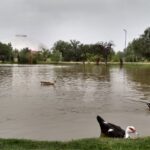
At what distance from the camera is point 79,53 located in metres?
125

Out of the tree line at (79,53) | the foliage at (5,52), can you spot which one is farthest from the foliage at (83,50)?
the foliage at (5,52)

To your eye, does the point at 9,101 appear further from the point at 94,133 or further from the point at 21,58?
the point at 21,58

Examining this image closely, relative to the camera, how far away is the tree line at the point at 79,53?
10256 centimetres

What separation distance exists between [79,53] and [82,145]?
4566 inches

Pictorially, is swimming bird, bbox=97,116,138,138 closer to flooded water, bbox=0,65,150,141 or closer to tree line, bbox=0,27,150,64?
flooded water, bbox=0,65,150,141

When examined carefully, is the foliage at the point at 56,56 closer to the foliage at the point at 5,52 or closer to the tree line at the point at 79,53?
the tree line at the point at 79,53

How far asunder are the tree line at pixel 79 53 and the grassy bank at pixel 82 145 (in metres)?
88.8

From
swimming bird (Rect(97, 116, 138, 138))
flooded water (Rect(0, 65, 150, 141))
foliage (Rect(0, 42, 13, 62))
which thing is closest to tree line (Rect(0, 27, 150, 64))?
foliage (Rect(0, 42, 13, 62))

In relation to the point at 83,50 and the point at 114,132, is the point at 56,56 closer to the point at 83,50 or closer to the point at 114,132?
the point at 83,50

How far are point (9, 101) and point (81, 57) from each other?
338 feet

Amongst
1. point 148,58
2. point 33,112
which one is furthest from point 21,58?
point 33,112

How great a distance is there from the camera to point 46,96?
23.3 meters

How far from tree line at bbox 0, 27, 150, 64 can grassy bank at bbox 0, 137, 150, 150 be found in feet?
291

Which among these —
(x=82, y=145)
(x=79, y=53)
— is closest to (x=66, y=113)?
(x=82, y=145)
